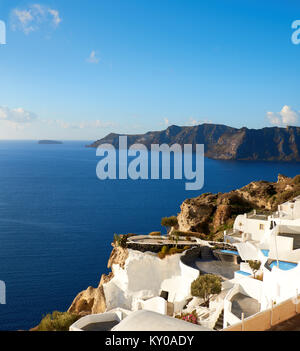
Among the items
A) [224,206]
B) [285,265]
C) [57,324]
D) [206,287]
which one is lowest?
[57,324]

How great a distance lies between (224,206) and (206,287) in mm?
25603

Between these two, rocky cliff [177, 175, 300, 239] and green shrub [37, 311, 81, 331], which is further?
rocky cliff [177, 175, 300, 239]

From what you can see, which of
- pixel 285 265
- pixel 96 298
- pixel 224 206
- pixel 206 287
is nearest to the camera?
pixel 285 265

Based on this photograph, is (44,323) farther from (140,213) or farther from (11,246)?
(140,213)

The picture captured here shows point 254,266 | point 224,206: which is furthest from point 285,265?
point 224,206

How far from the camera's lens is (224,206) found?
4556cm

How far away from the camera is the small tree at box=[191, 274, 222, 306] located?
2098cm

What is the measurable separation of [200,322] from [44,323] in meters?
9.84

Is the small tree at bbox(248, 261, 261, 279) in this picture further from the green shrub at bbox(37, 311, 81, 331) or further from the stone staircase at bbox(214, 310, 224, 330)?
the green shrub at bbox(37, 311, 81, 331)

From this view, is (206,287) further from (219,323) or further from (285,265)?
(285,265)

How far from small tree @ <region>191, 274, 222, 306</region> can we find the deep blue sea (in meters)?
24.8

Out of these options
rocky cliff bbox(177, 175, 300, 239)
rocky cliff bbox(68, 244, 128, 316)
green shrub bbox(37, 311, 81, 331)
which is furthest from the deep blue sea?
green shrub bbox(37, 311, 81, 331)

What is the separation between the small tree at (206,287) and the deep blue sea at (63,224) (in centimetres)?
2477
